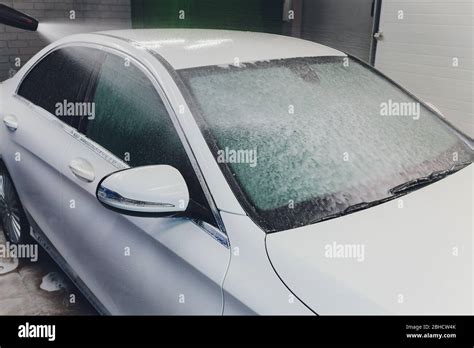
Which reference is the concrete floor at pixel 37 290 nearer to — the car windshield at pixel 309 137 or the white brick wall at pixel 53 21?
the car windshield at pixel 309 137

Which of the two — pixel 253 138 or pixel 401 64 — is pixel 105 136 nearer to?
pixel 253 138

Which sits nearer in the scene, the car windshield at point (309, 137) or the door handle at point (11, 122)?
the car windshield at point (309, 137)

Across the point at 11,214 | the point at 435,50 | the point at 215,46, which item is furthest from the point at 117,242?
the point at 435,50

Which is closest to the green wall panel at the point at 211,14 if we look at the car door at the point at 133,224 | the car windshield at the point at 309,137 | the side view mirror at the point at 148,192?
the car door at the point at 133,224

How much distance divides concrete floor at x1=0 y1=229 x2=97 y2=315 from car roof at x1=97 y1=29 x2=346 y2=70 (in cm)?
143

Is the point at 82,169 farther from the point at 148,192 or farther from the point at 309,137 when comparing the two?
the point at 309,137

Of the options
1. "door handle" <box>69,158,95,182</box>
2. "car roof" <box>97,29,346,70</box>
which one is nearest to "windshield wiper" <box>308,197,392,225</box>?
"car roof" <box>97,29,346,70</box>

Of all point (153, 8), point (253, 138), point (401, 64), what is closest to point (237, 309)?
Result: point (253, 138)

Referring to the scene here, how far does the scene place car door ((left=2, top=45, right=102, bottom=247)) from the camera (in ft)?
7.80

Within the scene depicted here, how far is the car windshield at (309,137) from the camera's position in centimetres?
162

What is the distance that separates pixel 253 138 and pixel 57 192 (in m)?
1.12

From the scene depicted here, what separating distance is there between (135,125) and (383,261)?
1.19m

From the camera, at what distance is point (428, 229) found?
5.06ft

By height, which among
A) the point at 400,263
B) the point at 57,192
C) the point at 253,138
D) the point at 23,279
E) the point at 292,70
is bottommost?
the point at 23,279
